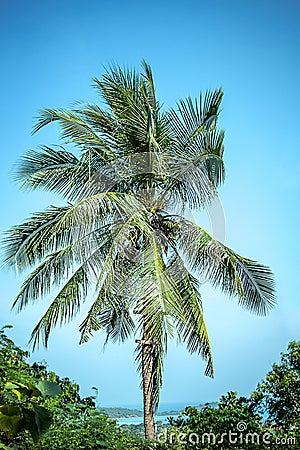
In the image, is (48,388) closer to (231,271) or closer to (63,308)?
(63,308)

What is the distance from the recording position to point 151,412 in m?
6.03

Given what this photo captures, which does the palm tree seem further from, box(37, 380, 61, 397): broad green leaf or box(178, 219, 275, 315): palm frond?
box(37, 380, 61, 397): broad green leaf

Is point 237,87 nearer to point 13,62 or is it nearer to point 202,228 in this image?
point 202,228

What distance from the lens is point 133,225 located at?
5.95 m

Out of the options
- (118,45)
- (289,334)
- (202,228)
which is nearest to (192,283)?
(202,228)

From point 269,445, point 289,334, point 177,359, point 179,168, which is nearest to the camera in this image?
point 269,445

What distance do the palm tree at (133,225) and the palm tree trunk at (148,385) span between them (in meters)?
0.01

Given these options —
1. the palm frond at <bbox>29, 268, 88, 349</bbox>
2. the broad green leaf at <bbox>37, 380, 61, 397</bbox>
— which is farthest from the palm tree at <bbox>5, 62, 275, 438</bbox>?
the broad green leaf at <bbox>37, 380, 61, 397</bbox>

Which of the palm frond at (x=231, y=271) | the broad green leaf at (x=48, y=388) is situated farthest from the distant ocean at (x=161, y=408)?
the broad green leaf at (x=48, y=388)

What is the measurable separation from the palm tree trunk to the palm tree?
0.01m

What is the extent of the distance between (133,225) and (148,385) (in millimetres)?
1929

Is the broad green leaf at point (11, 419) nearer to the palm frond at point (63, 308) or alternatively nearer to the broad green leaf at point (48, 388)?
the broad green leaf at point (48, 388)

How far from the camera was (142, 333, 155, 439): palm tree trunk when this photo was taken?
594cm

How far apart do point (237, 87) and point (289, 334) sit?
346 centimetres
